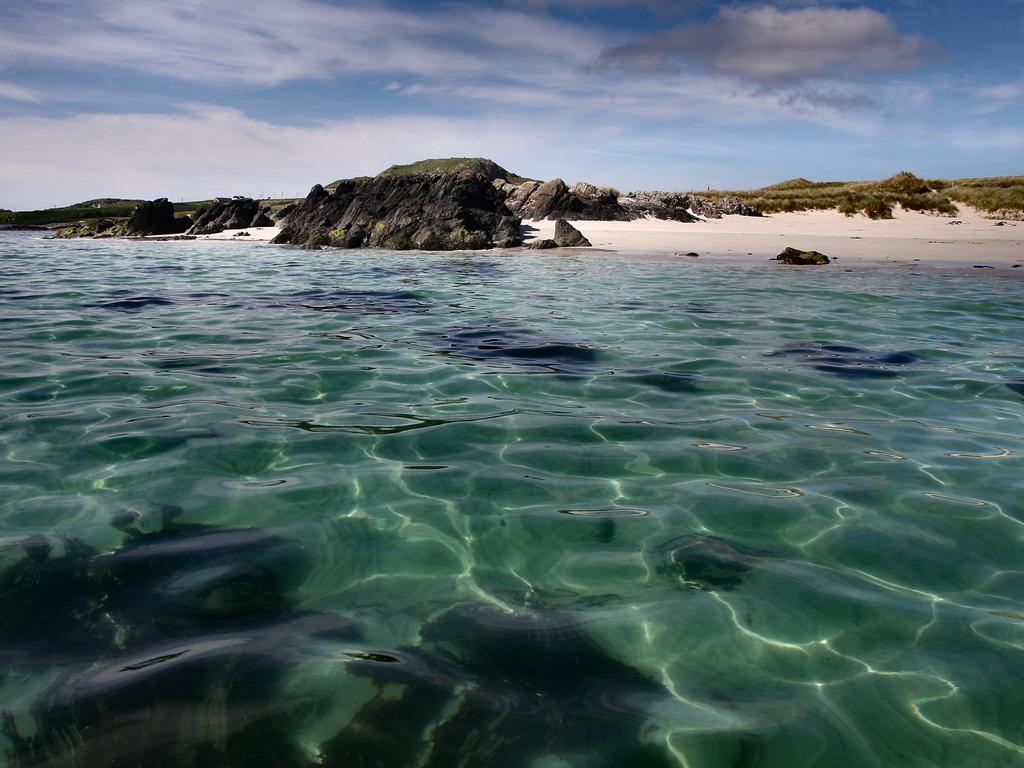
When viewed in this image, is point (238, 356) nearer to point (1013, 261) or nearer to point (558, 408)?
point (558, 408)

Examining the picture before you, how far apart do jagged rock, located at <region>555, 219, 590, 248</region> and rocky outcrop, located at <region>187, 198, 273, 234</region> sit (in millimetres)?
23687

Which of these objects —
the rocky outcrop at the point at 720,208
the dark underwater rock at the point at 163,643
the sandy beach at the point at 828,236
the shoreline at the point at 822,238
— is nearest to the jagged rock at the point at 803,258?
the shoreline at the point at 822,238

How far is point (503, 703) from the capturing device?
75.9 inches

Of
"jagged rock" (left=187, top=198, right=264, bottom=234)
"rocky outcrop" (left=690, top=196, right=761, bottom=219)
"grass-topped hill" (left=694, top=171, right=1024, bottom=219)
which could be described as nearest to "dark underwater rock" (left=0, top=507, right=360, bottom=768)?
"grass-topped hill" (left=694, top=171, right=1024, bottom=219)

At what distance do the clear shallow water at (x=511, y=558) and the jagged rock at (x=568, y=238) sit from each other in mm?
17420

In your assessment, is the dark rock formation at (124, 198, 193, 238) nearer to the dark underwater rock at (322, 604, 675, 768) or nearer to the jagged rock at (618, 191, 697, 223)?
the jagged rock at (618, 191, 697, 223)

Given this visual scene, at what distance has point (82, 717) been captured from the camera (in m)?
1.81

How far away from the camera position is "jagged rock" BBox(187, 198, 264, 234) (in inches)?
1519

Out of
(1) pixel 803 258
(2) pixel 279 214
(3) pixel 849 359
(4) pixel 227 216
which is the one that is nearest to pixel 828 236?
(1) pixel 803 258

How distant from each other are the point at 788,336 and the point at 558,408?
13.0 feet

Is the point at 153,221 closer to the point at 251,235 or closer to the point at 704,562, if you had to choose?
the point at 251,235

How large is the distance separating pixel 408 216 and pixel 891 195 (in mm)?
21816

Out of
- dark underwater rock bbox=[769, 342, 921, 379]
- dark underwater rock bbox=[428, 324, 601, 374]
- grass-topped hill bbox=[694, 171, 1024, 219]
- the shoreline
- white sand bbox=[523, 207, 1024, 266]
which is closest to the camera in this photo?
dark underwater rock bbox=[769, 342, 921, 379]

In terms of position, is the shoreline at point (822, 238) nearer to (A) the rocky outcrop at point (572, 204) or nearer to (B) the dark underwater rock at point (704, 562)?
(A) the rocky outcrop at point (572, 204)
